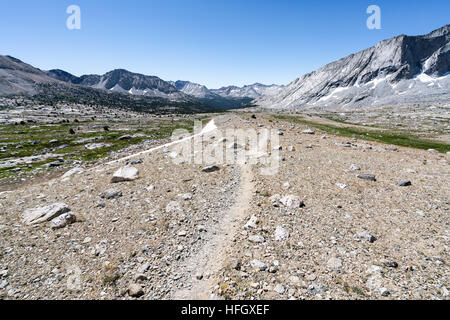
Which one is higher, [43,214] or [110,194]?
[110,194]

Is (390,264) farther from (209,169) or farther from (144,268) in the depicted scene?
(209,169)

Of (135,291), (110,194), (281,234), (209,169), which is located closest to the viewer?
(135,291)

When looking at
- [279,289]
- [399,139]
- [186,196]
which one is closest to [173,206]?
[186,196]

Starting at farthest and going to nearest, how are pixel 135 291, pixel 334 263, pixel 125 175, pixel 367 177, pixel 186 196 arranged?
pixel 125 175
pixel 367 177
pixel 186 196
pixel 334 263
pixel 135 291

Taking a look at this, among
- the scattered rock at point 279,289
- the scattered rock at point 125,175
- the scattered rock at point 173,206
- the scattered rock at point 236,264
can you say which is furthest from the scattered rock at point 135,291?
the scattered rock at point 125,175

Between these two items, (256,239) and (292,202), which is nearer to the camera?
(256,239)

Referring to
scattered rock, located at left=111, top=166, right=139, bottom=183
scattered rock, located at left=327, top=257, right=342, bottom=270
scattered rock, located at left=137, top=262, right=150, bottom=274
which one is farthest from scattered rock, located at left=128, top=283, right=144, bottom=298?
scattered rock, located at left=111, top=166, right=139, bottom=183

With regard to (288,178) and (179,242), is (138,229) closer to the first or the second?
(179,242)

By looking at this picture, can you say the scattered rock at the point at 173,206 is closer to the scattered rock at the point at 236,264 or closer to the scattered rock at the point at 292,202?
the scattered rock at the point at 236,264

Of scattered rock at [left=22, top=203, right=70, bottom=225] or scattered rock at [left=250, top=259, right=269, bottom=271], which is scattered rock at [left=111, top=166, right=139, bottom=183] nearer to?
scattered rock at [left=22, top=203, right=70, bottom=225]

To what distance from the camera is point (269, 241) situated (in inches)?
422
